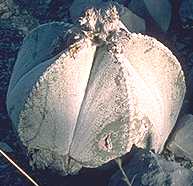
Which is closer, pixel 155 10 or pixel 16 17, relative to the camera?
pixel 155 10

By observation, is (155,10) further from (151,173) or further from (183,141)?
(151,173)

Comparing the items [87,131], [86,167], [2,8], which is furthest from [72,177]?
[2,8]

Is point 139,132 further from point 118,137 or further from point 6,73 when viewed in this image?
point 6,73

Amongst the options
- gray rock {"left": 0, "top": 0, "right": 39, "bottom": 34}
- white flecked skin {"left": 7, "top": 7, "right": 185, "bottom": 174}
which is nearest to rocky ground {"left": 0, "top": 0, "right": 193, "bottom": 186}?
gray rock {"left": 0, "top": 0, "right": 39, "bottom": 34}

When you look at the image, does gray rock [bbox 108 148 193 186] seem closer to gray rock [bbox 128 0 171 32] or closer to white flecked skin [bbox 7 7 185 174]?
white flecked skin [bbox 7 7 185 174]

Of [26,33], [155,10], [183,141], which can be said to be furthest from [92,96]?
[26,33]

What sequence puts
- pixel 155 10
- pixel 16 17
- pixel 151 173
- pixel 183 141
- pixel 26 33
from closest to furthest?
pixel 151 173 < pixel 183 141 < pixel 155 10 < pixel 26 33 < pixel 16 17

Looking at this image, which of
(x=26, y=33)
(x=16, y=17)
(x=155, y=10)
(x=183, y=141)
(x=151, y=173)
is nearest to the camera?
(x=151, y=173)
